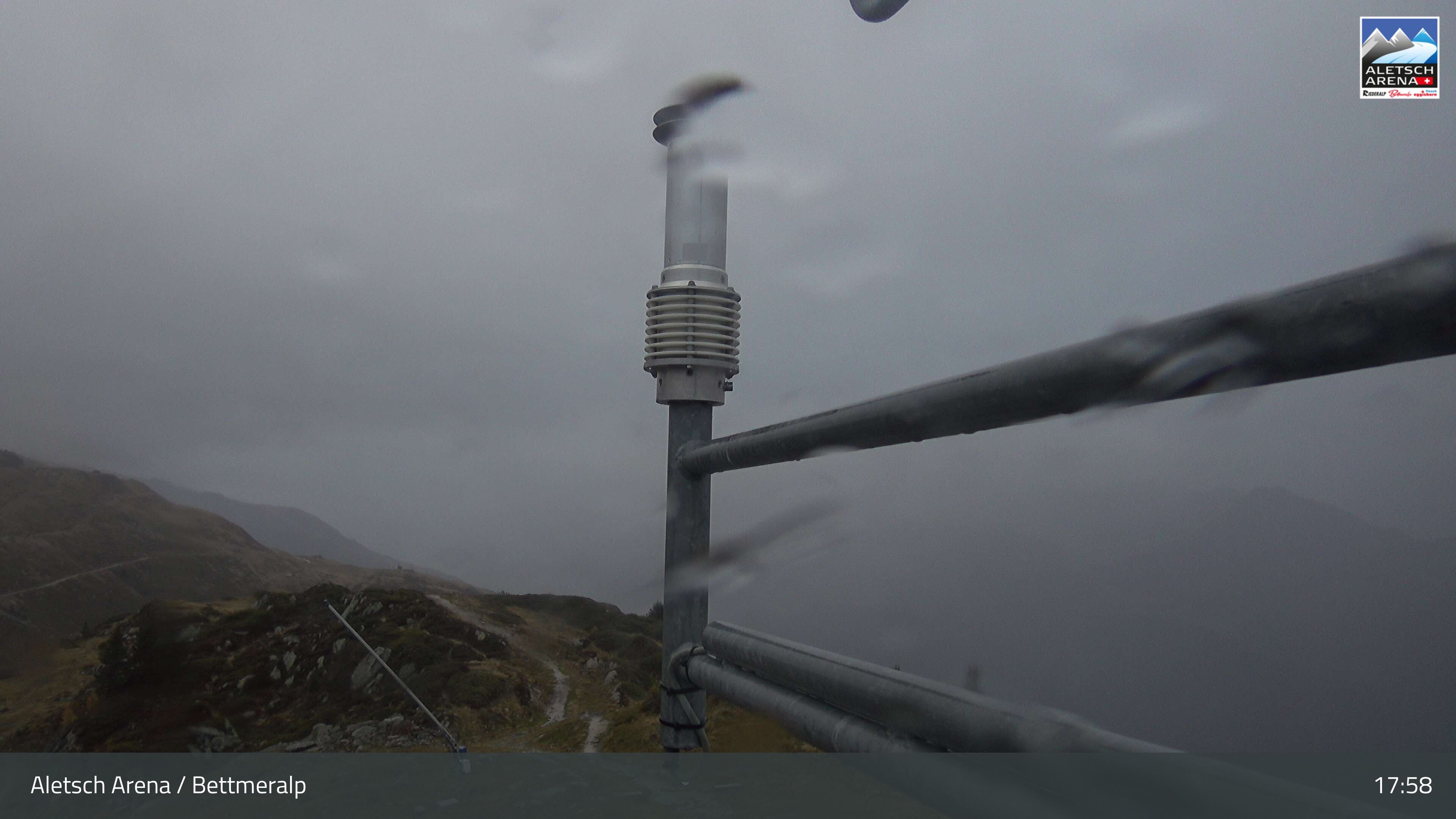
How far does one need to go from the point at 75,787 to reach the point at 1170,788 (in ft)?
13.4

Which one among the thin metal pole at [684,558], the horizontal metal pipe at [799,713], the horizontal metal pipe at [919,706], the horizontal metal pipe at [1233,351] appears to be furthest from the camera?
the thin metal pole at [684,558]

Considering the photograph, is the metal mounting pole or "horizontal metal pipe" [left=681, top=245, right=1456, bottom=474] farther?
the metal mounting pole

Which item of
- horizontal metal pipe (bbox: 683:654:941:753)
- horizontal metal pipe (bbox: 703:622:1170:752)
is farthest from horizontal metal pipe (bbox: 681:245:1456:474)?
horizontal metal pipe (bbox: 683:654:941:753)

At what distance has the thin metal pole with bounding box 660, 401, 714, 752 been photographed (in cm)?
182

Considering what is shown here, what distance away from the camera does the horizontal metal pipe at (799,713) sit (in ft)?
3.44

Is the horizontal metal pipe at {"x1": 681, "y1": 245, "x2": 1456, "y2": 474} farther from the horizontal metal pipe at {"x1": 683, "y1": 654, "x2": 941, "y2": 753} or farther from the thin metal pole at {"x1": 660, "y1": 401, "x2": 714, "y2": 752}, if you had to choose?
the thin metal pole at {"x1": 660, "y1": 401, "x2": 714, "y2": 752}

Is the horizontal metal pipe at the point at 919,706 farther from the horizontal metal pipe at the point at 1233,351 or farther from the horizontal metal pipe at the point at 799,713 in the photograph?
the horizontal metal pipe at the point at 1233,351

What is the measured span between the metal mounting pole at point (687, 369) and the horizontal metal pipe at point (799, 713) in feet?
0.45

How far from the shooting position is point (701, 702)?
6.02ft

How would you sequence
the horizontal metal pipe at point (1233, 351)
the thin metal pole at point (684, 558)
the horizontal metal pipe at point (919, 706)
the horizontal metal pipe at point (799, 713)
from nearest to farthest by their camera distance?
the horizontal metal pipe at point (1233, 351)
the horizontal metal pipe at point (919, 706)
the horizontal metal pipe at point (799, 713)
the thin metal pole at point (684, 558)

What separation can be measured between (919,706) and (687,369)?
109 centimetres

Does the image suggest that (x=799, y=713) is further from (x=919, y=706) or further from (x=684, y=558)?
(x=684, y=558)

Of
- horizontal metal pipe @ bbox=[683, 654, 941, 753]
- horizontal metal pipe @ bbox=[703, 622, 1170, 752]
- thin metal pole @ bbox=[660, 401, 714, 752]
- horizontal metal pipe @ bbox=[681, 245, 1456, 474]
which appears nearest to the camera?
horizontal metal pipe @ bbox=[681, 245, 1456, 474]

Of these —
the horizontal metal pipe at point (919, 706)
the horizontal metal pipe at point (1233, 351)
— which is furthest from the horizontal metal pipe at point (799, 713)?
the horizontal metal pipe at point (1233, 351)
